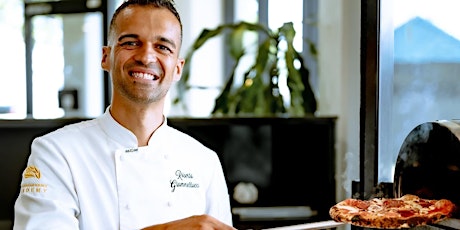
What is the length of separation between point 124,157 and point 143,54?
0.23 metres

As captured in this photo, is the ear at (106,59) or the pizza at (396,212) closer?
the pizza at (396,212)

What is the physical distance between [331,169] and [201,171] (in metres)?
1.56

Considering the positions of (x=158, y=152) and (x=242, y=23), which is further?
(x=242, y=23)

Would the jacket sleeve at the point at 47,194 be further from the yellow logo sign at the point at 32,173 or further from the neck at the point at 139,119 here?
the neck at the point at 139,119

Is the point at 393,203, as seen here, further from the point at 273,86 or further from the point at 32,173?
the point at 273,86

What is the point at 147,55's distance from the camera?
136 cm

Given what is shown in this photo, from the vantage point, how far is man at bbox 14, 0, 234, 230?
4.28 feet

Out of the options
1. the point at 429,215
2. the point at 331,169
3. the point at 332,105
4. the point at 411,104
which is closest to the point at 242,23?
the point at 332,105

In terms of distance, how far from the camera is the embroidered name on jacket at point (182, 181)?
1.47 metres

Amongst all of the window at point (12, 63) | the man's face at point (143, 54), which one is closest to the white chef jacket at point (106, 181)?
the man's face at point (143, 54)

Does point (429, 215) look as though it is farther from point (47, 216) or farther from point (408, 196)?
point (47, 216)

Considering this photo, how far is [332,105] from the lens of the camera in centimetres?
317

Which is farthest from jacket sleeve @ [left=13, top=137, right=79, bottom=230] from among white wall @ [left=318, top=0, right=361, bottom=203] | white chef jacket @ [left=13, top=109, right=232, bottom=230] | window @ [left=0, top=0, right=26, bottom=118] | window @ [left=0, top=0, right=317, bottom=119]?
window @ [left=0, top=0, right=26, bottom=118]

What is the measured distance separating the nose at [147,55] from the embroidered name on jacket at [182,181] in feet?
0.95
